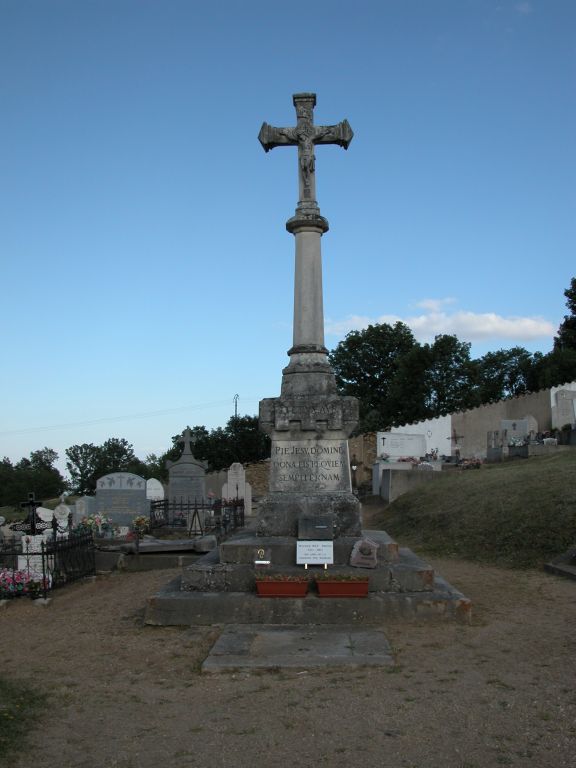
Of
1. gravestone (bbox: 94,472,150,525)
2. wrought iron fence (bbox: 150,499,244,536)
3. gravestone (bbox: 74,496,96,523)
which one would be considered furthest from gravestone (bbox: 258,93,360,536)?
gravestone (bbox: 74,496,96,523)

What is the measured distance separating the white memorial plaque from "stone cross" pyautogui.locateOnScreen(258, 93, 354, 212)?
189 inches

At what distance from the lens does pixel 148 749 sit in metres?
4.28

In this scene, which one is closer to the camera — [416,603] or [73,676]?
[73,676]

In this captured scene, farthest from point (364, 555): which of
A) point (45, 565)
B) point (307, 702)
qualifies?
point (45, 565)

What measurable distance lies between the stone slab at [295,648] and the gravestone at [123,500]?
32.2 ft

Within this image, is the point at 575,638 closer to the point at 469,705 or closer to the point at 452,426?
the point at 469,705

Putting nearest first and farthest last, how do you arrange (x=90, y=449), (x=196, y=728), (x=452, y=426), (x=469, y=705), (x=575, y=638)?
(x=196, y=728), (x=469, y=705), (x=575, y=638), (x=452, y=426), (x=90, y=449)

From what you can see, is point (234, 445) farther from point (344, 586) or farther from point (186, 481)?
point (344, 586)

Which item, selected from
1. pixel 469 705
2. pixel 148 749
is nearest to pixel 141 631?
pixel 148 749

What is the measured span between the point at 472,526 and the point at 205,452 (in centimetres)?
4191

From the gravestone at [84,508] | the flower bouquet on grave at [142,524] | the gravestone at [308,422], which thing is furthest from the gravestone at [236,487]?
the gravestone at [308,422]

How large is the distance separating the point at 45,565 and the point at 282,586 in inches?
188

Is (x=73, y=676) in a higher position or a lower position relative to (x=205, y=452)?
lower

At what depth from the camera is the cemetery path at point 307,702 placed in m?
4.16
